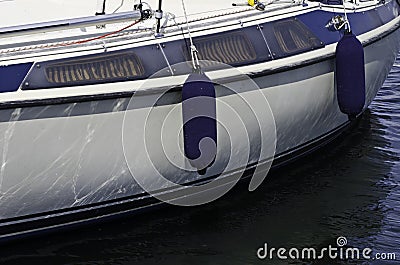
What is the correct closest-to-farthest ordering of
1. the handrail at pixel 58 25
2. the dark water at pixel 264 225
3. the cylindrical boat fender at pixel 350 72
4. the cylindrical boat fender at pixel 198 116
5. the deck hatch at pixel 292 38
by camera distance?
the handrail at pixel 58 25 < the cylindrical boat fender at pixel 198 116 < the dark water at pixel 264 225 < the deck hatch at pixel 292 38 < the cylindrical boat fender at pixel 350 72

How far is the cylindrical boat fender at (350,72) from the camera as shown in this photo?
664 cm

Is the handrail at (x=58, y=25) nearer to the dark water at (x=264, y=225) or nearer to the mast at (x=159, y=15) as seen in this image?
the mast at (x=159, y=15)

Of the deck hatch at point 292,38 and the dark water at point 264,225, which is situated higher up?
the deck hatch at point 292,38

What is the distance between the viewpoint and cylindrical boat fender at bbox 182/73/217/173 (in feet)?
18.5

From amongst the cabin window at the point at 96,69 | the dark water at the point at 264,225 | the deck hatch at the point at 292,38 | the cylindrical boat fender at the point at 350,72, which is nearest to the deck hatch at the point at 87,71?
the cabin window at the point at 96,69

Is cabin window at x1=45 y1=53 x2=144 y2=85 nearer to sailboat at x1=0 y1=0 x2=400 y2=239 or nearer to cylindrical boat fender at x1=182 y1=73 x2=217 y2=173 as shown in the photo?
sailboat at x1=0 y1=0 x2=400 y2=239

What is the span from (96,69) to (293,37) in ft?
6.37

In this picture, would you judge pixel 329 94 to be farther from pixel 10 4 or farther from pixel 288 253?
pixel 10 4

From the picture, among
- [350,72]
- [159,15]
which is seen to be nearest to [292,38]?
[350,72]

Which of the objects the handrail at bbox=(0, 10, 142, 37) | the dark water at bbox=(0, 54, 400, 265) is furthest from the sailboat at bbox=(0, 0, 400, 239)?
the dark water at bbox=(0, 54, 400, 265)

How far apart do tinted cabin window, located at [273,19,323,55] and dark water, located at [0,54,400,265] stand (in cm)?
126

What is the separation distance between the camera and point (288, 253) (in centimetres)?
593

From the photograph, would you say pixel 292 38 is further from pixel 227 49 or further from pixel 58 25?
pixel 58 25

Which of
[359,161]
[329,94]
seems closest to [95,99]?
[329,94]
